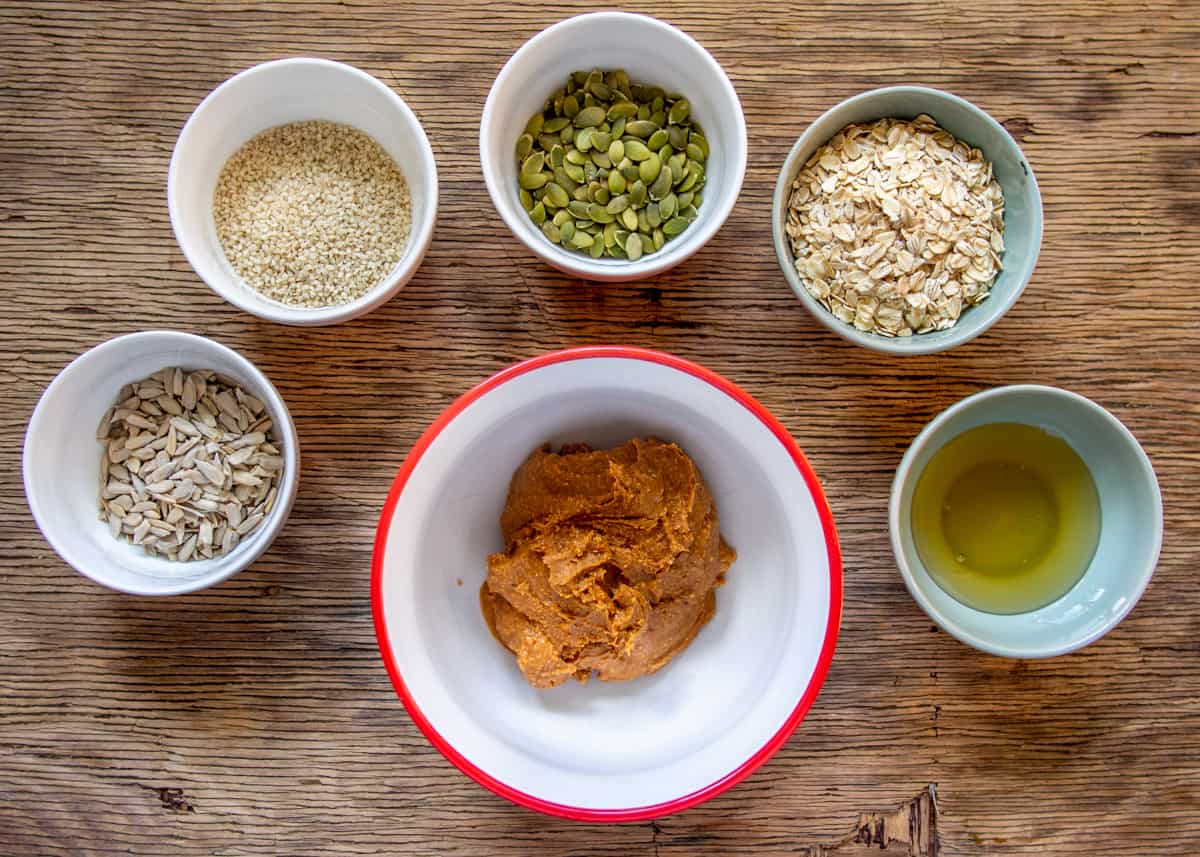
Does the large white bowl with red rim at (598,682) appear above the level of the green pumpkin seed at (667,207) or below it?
below

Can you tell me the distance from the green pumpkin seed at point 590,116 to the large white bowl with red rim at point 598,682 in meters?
0.47

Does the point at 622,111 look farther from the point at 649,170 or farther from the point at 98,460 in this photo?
the point at 98,460

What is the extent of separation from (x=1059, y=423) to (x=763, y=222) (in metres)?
0.68

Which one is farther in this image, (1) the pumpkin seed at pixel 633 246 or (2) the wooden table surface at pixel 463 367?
(2) the wooden table surface at pixel 463 367

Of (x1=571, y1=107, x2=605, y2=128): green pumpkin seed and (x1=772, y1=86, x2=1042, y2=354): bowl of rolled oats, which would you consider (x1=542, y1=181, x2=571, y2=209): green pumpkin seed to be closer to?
(x1=571, y1=107, x2=605, y2=128): green pumpkin seed

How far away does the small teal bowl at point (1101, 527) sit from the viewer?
5.17 ft

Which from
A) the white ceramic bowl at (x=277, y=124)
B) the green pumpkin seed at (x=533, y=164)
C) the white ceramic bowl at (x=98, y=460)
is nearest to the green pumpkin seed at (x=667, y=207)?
the green pumpkin seed at (x=533, y=164)

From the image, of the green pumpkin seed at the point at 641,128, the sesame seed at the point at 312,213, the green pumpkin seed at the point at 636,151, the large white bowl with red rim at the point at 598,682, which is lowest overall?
the large white bowl with red rim at the point at 598,682

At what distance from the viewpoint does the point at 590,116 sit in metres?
1.61

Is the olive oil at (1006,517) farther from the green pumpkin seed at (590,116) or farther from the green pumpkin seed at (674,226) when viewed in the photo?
the green pumpkin seed at (590,116)

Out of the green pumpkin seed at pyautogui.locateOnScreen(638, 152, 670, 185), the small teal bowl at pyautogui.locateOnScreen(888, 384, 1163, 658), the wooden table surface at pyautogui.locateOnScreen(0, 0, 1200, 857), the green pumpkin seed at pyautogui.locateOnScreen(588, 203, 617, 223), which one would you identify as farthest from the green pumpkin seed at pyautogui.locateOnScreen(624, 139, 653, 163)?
the small teal bowl at pyautogui.locateOnScreen(888, 384, 1163, 658)

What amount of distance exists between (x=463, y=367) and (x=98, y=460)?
27.3 inches

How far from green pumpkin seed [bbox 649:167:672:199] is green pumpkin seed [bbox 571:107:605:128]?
0.51 feet

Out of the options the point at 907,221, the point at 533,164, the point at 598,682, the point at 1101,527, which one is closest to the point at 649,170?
the point at 533,164
